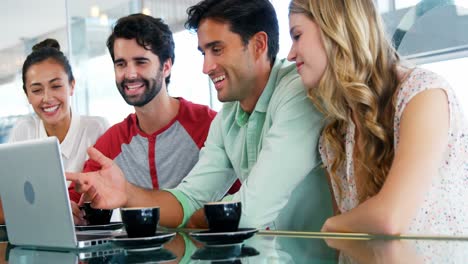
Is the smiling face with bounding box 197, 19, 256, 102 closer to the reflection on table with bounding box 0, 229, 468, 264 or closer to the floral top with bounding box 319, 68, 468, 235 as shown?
the floral top with bounding box 319, 68, 468, 235

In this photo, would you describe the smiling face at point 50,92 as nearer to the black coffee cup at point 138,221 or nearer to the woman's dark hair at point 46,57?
the woman's dark hair at point 46,57

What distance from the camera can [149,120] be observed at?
8.41 feet

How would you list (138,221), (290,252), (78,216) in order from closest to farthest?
(290,252) → (138,221) → (78,216)

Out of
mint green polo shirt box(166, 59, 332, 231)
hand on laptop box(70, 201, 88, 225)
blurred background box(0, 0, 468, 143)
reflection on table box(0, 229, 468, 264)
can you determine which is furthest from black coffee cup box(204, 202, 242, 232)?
blurred background box(0, 0, 468, 143)

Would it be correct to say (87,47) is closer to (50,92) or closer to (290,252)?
(50,92)

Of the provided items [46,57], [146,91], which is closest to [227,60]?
[146,91]

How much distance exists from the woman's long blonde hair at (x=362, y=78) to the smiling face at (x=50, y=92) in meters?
1.69

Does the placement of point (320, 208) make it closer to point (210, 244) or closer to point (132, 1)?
point (210, 244)

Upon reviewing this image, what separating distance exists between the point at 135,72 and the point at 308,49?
1082 millimetres

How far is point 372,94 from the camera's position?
1.61m

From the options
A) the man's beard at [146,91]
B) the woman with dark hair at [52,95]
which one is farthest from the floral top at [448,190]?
the woman with dark hair at [52,95]

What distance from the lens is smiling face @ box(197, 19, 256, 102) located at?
6.88 ft

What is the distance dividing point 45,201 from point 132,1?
428 cm

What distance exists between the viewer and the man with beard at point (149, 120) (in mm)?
2477
